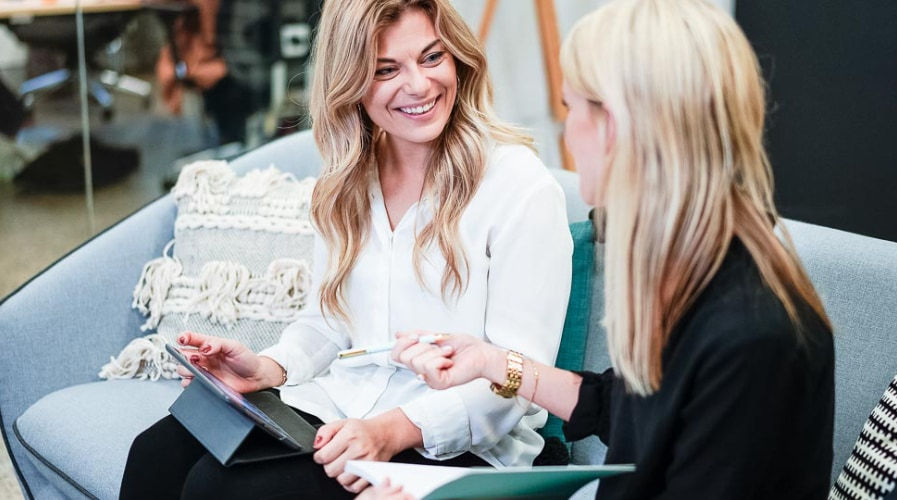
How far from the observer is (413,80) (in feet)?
5.16

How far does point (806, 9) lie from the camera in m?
2.84

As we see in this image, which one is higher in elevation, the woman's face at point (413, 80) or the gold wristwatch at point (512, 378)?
the woman's face at point (413, 80)

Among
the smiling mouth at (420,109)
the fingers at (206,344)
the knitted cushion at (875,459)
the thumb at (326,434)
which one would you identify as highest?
the smiling mouth at (420,109)

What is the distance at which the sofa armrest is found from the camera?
1978 mm

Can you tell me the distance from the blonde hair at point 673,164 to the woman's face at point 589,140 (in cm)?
2

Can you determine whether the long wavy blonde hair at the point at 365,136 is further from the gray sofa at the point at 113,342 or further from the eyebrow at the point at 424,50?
the gray sofa at the point at 113,342

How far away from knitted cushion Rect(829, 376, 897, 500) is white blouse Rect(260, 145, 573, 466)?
0.45m

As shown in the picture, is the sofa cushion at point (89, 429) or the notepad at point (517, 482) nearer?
the notepad at point (517, 482)

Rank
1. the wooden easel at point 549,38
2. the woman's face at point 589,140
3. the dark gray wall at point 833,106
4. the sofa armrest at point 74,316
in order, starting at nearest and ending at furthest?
the woman's face at point 589,140 < the sofa armrest at point 74,316 < the dark gray wall at point 833,106 < the wooden easel at point 549,38

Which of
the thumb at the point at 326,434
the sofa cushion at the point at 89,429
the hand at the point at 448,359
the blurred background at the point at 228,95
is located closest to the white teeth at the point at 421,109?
the hand at the point at 448,359

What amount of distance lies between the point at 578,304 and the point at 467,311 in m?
0.27

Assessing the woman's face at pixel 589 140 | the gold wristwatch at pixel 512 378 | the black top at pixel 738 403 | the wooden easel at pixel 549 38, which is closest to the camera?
the black top at pixel 738 403

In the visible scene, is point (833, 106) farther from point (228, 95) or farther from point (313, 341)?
point (228, 95)

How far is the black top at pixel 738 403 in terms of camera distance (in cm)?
101
